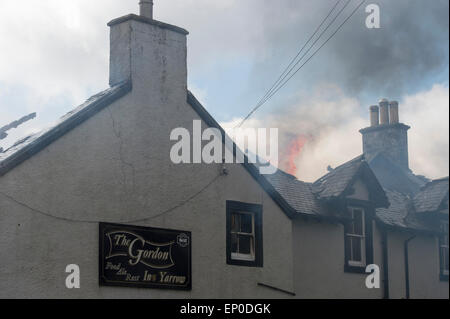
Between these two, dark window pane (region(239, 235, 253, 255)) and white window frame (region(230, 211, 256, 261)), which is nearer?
white window frame (region(230, 211, 256, 261))

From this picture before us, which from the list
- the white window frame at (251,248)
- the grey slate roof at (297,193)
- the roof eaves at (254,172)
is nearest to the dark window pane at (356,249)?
the grey slate roof at (297,193)

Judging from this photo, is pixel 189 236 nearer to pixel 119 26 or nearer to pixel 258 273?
pixel 258 273

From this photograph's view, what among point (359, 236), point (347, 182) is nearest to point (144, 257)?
point (347, 182)

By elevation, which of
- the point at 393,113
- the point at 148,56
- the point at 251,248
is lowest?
the point at 251,248

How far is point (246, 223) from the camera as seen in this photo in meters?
19.5

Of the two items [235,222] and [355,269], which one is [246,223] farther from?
[355,269]

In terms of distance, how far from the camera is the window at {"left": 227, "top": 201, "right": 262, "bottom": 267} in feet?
62.0

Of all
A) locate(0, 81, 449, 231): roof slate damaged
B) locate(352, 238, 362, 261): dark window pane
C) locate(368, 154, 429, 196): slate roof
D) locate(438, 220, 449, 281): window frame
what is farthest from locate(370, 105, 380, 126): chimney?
locate(352, 238, 362, 261): dark window pane

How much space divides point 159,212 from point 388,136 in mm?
16381

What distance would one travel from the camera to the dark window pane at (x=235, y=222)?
19.1 meters

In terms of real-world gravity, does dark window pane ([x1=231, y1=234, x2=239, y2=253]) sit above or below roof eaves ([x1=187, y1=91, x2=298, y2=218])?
below

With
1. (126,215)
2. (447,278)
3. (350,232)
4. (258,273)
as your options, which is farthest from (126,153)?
(447,278)

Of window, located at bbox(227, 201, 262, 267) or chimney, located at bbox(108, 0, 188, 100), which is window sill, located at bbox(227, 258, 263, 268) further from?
chimney, located at bbox(108, 0, 188, 100)

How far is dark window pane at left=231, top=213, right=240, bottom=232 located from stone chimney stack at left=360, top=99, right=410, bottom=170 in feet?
42.8
